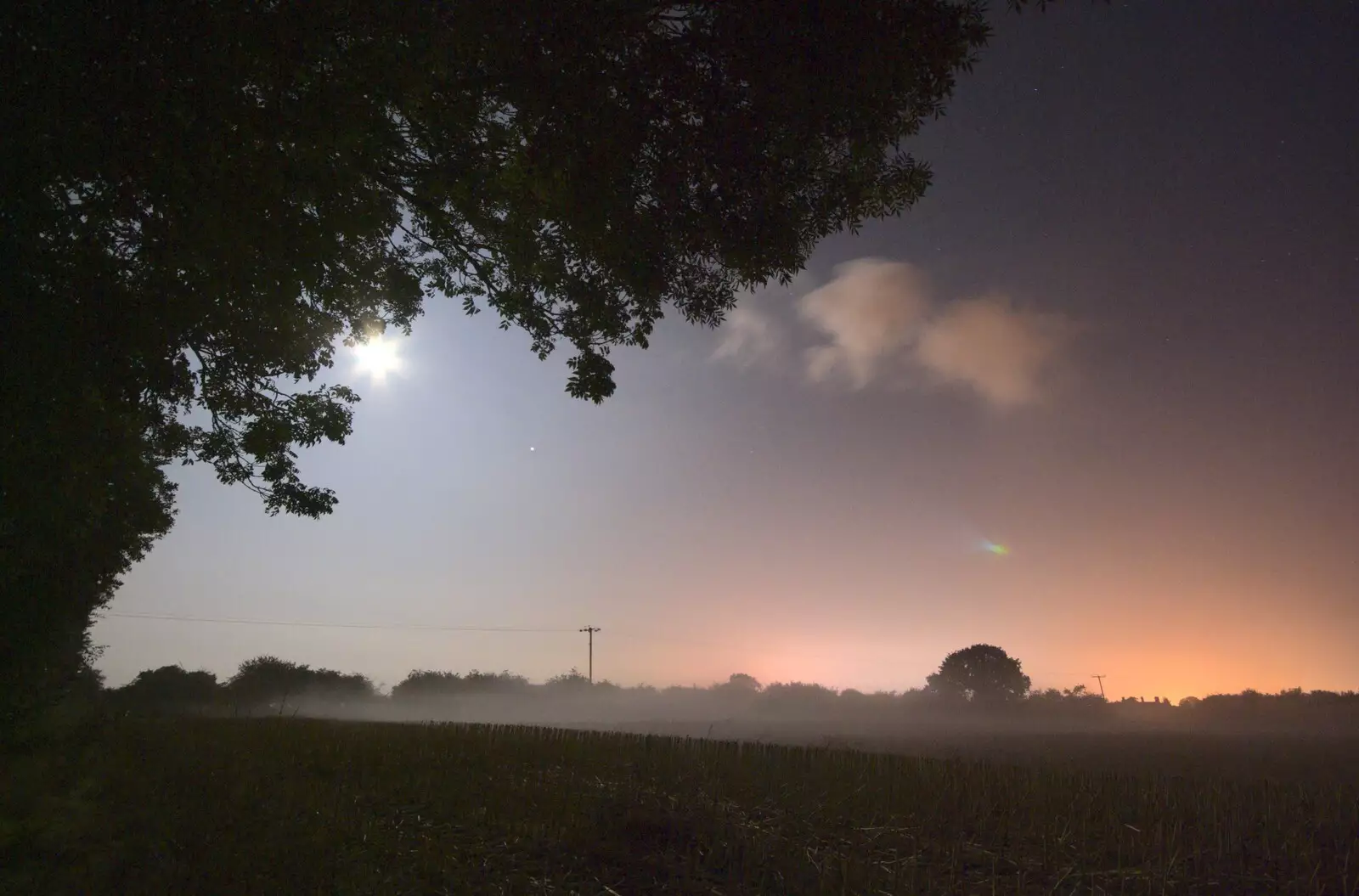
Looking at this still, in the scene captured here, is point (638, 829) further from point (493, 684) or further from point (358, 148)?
point (493, 684)

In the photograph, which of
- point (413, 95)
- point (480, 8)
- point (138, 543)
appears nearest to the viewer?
point (480, 8)

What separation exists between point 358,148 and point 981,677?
102m

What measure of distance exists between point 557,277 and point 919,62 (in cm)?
503

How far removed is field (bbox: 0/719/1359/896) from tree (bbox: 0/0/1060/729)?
4177 millimetres

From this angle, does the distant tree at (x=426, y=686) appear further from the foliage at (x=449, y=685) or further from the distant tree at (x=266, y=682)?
the distant tree at (x=266, y=682)

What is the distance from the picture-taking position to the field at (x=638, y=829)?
6379 mm

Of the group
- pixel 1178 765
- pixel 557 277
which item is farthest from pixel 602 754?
pixel 1178 765

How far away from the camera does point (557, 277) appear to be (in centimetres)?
870

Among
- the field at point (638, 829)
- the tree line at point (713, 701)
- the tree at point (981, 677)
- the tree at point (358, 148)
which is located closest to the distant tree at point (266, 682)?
the tree line at point (713, 701)

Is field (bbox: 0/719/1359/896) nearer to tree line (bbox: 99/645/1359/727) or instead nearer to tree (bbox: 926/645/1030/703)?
tree line (bbox: 99/645/1359/727)

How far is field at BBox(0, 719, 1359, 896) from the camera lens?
638cm

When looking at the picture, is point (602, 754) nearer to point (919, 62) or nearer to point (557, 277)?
point (557, 277)

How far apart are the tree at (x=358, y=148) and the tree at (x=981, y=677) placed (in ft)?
322

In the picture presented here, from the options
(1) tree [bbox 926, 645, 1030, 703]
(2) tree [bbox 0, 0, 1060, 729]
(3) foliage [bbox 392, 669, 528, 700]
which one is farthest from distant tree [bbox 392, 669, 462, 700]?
(2) tree [bbox 0, 0, 1060, 729]
